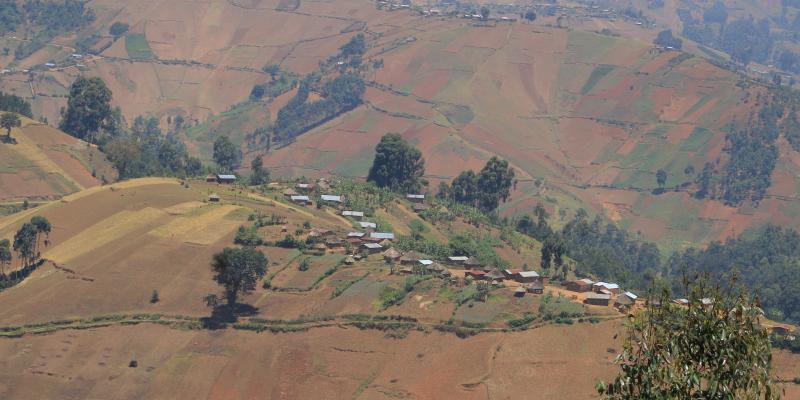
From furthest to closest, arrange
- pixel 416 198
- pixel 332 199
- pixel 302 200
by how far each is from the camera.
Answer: pixel 416 198 < pixel 332 199 < pixel 302 200

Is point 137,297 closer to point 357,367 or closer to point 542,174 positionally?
point 357,367

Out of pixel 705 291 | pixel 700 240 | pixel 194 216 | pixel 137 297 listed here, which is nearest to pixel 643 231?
pixel 700 240

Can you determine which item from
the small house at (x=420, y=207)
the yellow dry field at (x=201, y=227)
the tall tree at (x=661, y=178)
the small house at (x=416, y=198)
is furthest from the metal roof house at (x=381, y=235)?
the tall tree at (x=661, y=178)

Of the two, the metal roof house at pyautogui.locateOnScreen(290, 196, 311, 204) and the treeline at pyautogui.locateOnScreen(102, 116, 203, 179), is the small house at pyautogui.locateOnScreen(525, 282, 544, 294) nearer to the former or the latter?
the metal roof house at pyautogui.locateOnScreen(290, 196, 311, 204)

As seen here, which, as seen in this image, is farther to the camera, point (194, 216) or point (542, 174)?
point (542, 174)

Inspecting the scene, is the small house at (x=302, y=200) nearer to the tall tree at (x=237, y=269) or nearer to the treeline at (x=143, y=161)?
the treeline at (x=143, y=161)

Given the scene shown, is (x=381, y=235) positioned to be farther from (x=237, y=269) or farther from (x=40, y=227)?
(x=40, y=227)

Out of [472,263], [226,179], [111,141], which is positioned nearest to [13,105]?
[111,141]
